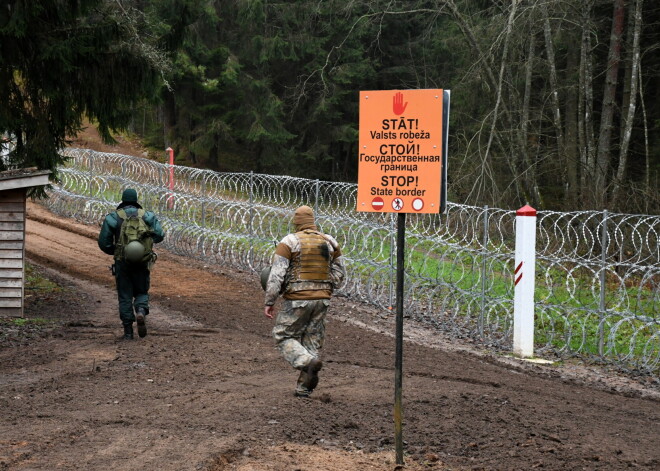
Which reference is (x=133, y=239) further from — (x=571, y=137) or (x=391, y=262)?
(x=571, y=137)

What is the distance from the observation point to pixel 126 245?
1009 cm

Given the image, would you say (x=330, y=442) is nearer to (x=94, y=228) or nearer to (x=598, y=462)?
(x=598, y=462)

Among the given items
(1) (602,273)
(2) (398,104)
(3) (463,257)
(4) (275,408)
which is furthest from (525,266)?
(2) (398,104)

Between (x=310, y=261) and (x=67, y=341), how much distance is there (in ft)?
14.4

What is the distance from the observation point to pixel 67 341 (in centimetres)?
1053

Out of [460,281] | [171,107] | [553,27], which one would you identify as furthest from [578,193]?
[171,107]

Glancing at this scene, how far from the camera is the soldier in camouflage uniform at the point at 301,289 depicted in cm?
761

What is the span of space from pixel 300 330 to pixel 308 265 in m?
0.61

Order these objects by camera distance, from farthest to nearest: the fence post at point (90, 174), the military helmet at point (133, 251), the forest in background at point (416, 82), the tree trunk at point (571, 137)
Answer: the fence post at point (90, 174)
the tree trunk at point (571, 137)
the forest in background at point (416, 82)
the military helmet at point (133, 251)

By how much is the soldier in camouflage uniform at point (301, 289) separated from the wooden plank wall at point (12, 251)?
19.3ft

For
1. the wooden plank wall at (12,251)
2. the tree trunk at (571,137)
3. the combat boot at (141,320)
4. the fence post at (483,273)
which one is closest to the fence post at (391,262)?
the fence post at (483,273)

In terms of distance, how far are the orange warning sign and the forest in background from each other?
6937mm

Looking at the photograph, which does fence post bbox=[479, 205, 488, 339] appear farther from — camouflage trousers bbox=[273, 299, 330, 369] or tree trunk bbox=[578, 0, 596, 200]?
tree trunk bbox=[578, 0, 596, 200]

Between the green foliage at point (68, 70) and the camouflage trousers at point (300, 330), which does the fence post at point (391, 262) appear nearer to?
the green foliage at point (68, 70)
